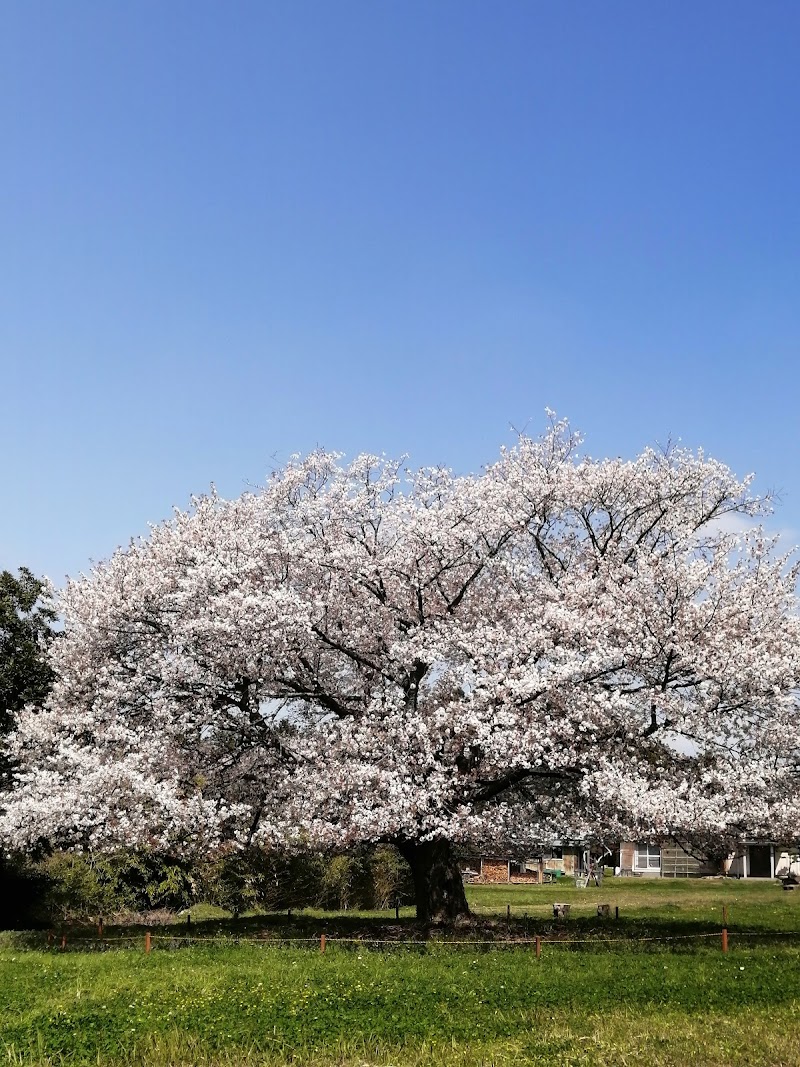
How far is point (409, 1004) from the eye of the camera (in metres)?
16.5

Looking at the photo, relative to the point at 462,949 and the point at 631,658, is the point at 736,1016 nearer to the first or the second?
the point at 462,949

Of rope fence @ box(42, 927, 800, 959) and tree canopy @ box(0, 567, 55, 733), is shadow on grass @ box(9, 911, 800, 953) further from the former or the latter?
tree canopy @ box(0, 567, 55, 733)

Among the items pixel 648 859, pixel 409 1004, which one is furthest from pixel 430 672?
pixel 648 859

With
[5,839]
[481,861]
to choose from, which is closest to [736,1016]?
[5,839]

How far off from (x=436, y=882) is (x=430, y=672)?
6053mm

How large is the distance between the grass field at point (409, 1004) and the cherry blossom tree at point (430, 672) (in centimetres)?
297

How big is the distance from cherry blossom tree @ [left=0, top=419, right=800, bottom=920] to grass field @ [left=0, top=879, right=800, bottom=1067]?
9.73 ft

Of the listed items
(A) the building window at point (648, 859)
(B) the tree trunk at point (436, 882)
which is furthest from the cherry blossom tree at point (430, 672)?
(A) the building window at point (648, 859)

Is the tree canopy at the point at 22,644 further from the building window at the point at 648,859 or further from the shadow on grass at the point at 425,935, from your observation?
the building window at the point at 648,859

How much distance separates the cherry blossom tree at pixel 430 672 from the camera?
24.8m

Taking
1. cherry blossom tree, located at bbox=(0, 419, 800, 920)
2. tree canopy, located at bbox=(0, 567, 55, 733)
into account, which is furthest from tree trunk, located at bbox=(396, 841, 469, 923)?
tree canopy, located at bbox=(0, 567, 55, 733)

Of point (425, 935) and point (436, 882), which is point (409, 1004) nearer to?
point (425, 935)

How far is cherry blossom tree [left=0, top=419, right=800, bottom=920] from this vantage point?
24.8 m

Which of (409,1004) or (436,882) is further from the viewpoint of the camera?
(436,882)
